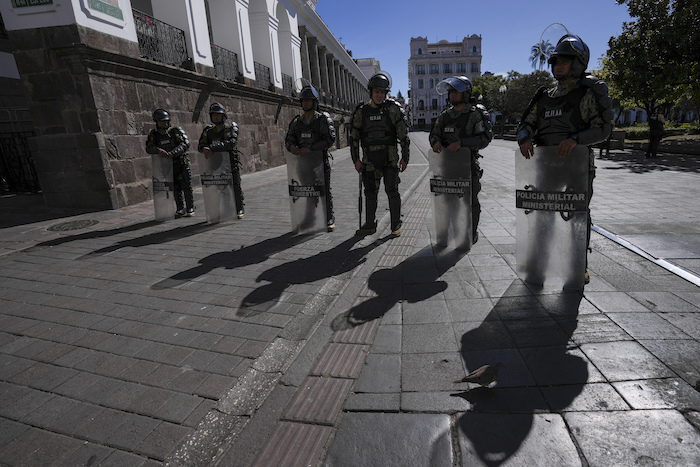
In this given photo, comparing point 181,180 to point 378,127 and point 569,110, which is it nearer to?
point 378,127

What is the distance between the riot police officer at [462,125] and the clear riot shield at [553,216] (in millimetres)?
894

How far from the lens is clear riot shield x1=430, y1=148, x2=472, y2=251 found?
443 centimetres

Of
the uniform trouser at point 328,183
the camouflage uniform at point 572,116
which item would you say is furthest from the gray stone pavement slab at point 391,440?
the uniform trouser at point 328,183

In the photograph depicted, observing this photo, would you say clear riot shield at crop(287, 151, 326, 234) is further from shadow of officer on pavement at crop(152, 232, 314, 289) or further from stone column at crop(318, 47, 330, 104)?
stone column at crop(318, 47, 330, 104)

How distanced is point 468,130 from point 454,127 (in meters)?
0.17

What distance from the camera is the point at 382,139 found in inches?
206

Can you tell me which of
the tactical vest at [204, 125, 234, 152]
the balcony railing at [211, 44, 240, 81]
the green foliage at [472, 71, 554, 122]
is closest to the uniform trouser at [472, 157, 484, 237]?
the tactical vest at [204, 125, 234, 152]

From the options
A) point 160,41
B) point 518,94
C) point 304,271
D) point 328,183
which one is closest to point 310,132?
point 328,183

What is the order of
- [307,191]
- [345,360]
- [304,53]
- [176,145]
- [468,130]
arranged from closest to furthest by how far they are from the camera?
[345,360]
[468,130]
[307,191]
[176,145]
[304,53]

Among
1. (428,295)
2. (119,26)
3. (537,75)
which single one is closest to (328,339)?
(428,295)

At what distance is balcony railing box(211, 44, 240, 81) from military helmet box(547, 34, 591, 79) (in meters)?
13.0

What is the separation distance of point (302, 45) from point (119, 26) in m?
18.8

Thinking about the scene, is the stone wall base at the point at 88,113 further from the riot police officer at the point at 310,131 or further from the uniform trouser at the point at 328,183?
the uniform trouser at the point at 328,183

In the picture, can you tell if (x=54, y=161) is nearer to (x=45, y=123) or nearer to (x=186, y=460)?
(x=45, y=123)
